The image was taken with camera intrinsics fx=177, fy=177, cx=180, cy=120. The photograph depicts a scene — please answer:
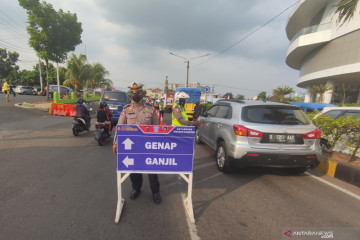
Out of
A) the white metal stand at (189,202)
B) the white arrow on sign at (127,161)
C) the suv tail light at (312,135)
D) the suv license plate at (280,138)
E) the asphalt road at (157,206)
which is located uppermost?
the suv tail light at (312,135)

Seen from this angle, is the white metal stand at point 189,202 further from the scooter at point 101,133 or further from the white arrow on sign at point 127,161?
the scooter at point 101,133

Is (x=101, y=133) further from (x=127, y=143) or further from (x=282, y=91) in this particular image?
(x=282, y=91)

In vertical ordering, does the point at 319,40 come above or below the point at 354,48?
above

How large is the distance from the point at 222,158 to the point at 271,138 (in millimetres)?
1183

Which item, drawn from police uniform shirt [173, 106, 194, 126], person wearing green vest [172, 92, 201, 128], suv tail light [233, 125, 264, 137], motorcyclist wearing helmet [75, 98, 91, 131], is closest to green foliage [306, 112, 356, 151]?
suv tail light [233, 125, 264, 137]

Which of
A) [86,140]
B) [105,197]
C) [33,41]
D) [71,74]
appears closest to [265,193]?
[105,197]

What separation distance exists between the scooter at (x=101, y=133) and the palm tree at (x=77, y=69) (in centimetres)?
1629

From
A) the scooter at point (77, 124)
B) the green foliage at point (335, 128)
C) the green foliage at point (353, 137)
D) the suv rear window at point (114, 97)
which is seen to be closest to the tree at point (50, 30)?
the suv rear window at point (114, 97)

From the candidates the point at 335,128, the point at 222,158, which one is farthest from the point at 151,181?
the point at 335,128

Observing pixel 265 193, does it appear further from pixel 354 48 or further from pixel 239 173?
pixel 354 48

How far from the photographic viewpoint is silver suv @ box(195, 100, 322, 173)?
3.46m

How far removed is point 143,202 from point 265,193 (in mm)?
2262

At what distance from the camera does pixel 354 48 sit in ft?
67.4

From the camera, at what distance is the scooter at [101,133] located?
19.5ft
